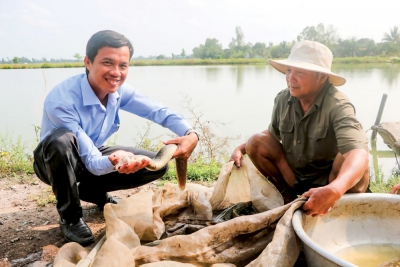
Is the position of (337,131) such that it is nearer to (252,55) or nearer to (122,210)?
(122,210)

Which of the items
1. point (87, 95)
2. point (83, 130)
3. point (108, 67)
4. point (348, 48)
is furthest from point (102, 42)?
point (348, 48)

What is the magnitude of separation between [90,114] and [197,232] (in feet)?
3.65

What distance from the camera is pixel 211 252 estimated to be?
1.79 m

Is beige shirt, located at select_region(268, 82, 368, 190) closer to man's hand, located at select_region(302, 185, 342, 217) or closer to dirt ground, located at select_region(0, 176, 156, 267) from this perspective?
man's hand, located at select_region(302, 185, 342, 217)

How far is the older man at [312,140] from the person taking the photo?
1.84 metres

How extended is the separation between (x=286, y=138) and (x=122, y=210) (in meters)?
1.18

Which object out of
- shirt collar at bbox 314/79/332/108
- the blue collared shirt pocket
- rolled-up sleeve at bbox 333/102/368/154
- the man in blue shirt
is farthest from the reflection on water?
the man in blue shirt

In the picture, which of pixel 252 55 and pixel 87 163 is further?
pixel 252 55

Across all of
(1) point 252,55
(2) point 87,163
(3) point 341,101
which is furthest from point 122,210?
(1) point 252,55

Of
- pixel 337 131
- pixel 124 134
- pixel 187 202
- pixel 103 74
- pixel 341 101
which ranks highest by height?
pixel 103 74

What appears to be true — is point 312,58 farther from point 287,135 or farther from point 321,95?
point 287,135

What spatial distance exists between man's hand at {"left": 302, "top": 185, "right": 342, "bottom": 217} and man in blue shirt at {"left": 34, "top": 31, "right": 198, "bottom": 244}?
34.5 inches

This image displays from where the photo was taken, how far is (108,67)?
2277mm

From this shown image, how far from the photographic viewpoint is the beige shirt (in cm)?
199
